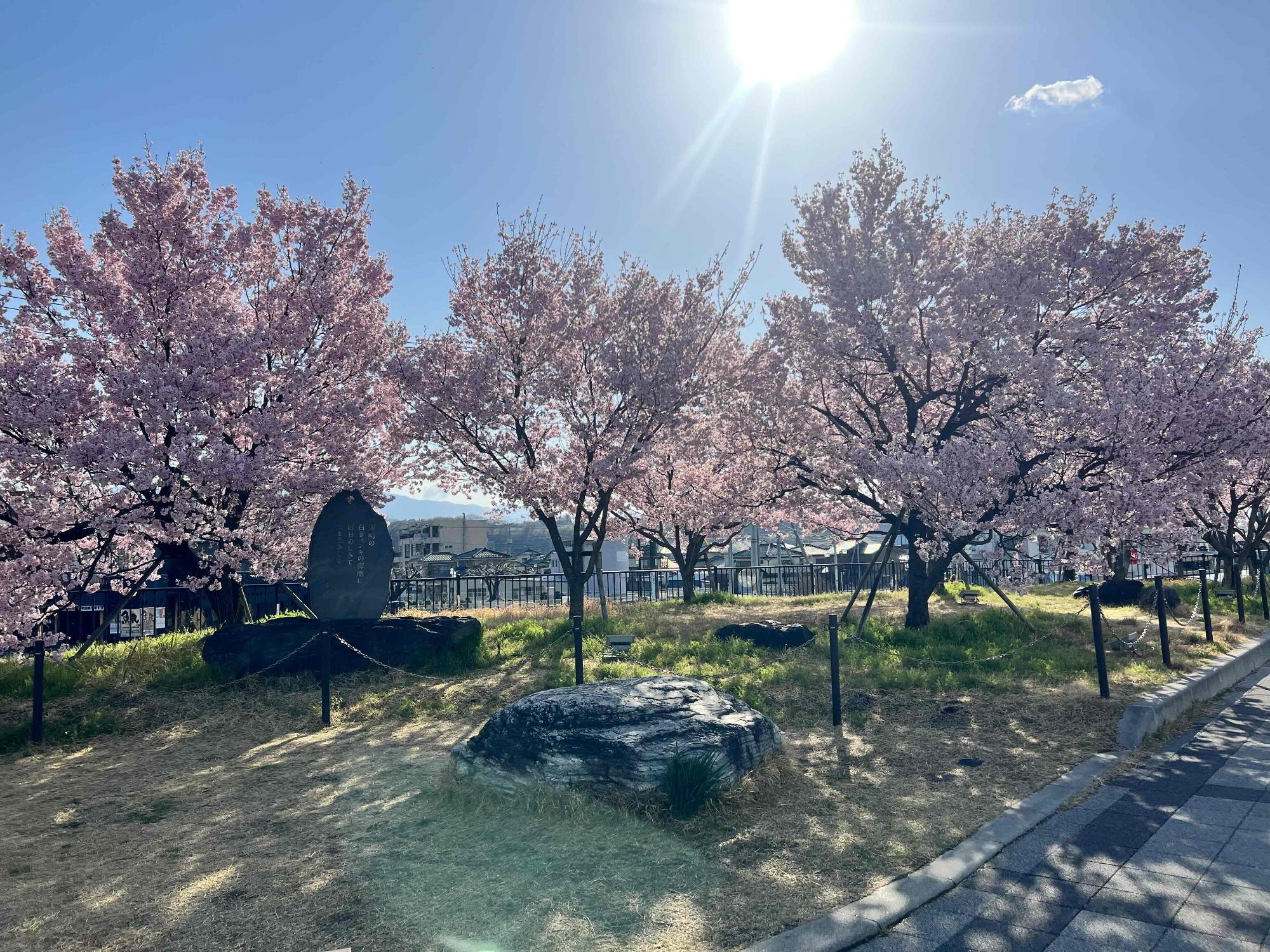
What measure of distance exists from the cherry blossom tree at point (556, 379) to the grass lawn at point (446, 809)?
183 inches

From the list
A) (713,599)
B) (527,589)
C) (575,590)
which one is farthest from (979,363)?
(527,589)

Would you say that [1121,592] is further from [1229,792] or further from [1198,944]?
[1198,944]

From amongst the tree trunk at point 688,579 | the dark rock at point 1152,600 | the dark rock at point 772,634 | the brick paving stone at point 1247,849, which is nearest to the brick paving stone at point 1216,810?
the brick paving stone at point 1247,849

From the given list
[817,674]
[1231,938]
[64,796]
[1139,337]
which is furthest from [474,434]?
[1231,938]

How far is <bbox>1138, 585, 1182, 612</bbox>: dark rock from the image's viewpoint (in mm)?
18328

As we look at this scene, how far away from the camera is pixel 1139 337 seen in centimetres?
1404

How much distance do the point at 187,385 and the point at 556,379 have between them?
690 centimetres

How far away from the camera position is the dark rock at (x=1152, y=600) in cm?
1833

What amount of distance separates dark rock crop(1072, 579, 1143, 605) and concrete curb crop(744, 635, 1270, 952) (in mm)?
12009

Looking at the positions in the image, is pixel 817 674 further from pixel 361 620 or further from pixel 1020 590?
pixel 361 620

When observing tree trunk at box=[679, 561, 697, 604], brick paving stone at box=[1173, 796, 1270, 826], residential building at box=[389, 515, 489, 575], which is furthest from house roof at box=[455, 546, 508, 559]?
brick paving stone at box=[1173, 796, 1270, 826]

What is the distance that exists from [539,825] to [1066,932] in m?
3.48

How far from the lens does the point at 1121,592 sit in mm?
20312

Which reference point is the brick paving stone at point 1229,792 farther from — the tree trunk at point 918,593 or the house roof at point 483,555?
the house roof at point 483,555
